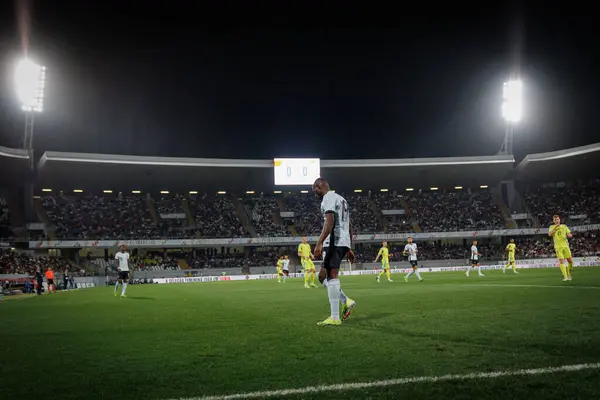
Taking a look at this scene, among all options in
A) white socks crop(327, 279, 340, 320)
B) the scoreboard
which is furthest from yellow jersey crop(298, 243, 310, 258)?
the scoreboard

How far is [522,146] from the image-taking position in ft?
202

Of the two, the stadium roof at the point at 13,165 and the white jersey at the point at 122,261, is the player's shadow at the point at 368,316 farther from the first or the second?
the stadium roof at the point at 13,165

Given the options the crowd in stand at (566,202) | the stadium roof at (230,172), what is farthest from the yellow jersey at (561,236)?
the crowd in stand at (566,202)

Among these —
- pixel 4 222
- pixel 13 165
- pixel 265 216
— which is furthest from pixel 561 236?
pixel 4 222

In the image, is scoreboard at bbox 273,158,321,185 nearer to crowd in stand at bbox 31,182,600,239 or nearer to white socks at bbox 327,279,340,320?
crowd in stand at bbox 31,182,600,239

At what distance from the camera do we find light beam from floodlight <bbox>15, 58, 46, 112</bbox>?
44.2m

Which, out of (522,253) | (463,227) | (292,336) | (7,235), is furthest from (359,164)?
(292,336)

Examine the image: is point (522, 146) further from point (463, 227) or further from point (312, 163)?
point (312, 163)

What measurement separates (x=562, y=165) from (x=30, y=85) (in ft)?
186

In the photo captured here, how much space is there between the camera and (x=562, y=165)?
57.1 m

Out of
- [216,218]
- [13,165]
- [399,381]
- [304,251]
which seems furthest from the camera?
[216,218]

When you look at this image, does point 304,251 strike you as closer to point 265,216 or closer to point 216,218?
point 216,218

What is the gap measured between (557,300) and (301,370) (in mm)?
7474

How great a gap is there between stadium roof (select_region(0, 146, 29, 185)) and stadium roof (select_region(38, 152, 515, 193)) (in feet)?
5.15
